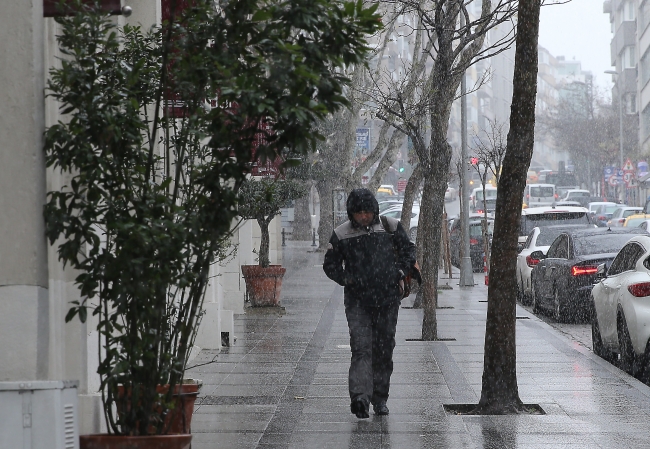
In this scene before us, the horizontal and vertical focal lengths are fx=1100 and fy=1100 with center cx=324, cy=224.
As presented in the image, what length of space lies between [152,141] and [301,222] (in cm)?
4709

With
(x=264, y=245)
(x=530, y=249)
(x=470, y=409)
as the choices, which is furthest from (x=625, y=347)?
(x=530, y=249)

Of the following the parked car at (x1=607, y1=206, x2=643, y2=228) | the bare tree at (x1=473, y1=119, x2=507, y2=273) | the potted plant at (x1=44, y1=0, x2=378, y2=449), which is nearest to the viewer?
the potted plant at (x1=44, y1=0, x2=378, y2=449)

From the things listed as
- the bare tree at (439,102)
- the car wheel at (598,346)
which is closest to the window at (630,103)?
the bare tree at (439,102)

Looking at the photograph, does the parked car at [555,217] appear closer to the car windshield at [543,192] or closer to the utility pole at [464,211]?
the utility pole at [464,211]

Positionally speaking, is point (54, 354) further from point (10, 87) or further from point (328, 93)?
point (328, 93)

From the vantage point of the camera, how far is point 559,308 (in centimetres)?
1777

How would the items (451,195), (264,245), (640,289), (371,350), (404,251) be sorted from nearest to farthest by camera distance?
(404,251) → (371,350) → (640,289) → (264,245) → (451,195)

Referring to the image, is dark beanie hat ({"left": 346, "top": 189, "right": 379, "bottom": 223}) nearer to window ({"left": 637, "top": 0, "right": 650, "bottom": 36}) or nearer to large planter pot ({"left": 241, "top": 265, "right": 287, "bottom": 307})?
large planter pot ({"left": 241, "top": 265, "right": 287, "bottom": 307})

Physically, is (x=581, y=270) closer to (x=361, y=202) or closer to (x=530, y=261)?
(x=530, y=261)

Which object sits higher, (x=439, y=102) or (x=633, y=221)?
(x=439, y=102)

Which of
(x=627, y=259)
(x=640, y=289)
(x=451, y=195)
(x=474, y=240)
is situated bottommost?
(x=474, y=240)

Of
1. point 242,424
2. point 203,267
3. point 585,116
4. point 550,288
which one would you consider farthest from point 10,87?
point 585,116

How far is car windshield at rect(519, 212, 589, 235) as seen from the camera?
24.7 metres

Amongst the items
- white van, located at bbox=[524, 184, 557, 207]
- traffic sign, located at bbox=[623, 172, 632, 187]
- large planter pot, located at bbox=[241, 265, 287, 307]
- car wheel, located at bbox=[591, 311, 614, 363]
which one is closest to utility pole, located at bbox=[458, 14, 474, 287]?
large planter pot, located at bbox=[241, 265, 287, 307]
